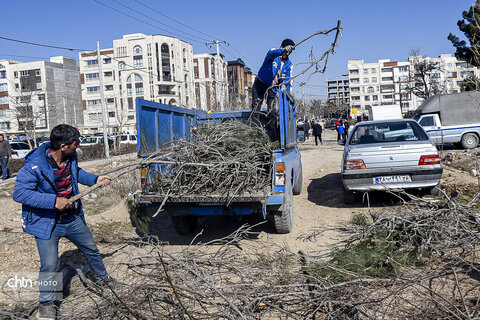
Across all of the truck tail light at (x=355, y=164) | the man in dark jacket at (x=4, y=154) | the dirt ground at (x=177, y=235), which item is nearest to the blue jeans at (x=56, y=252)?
the dirt ground at (x=177, y=235)

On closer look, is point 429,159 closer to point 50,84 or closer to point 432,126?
point 432,126

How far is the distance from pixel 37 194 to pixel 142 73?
75325 millimetres

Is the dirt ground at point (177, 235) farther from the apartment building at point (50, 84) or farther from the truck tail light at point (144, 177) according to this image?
the apartment building at point (50, 84)

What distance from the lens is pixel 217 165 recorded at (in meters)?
5.84

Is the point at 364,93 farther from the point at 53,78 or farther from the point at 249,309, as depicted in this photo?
the point at 249,309

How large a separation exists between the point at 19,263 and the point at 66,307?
244 cm

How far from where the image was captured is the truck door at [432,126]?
1866 cm

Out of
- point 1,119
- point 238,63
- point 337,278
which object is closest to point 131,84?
point 1,119

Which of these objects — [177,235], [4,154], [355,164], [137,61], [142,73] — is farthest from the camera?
[142,73]

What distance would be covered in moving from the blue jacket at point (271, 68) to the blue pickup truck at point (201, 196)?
2.26 feet

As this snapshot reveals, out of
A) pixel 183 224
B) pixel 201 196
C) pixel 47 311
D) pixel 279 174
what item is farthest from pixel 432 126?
pixel 47 311

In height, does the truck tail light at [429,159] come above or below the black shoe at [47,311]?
above

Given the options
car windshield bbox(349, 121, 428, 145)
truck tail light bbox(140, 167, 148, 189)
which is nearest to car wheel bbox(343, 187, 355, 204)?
car windshield bbox(349, 121, 428, 145)

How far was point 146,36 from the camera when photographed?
242 ft
